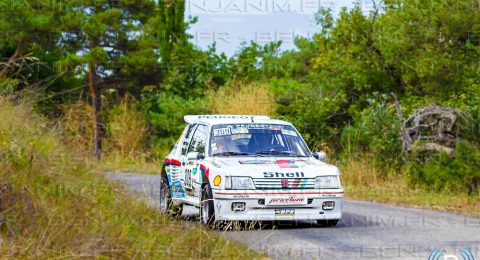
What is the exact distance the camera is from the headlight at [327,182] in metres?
13.5

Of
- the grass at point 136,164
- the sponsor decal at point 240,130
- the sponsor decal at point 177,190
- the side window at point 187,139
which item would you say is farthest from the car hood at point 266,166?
the grass at point 136,164

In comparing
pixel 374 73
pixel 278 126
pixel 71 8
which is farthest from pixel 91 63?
pixel 278 126

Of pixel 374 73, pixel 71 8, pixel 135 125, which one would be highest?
pixel 71 8

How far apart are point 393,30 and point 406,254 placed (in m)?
13.6

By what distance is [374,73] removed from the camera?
25844mm

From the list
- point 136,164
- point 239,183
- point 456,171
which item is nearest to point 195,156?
point 239,183

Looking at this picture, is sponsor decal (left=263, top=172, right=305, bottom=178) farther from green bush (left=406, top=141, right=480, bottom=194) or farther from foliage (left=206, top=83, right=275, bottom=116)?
foliage (left=206, top=83, right=275, bottom=116)

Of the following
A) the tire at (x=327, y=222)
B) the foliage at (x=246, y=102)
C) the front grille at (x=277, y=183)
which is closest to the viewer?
the front grille at (x=277, y=183)

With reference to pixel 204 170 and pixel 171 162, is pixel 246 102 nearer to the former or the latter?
pixel 171 162

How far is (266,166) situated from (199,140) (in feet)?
6.93

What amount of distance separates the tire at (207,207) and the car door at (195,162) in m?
0.35

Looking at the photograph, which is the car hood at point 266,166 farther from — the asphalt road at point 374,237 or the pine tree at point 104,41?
the pine tree at point 104,41

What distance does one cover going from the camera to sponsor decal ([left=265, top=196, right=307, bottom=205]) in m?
13.2

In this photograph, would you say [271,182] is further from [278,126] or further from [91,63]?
[91,63]
